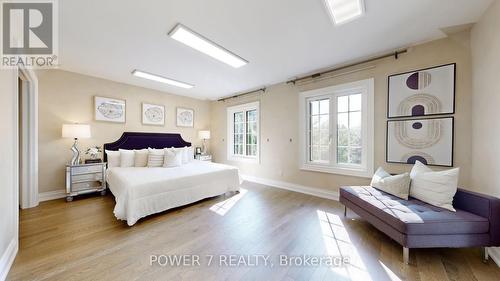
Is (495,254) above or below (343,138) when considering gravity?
below

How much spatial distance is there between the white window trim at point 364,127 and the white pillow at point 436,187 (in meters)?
0.82

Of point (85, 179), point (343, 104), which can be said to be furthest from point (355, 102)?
point (85, 179)

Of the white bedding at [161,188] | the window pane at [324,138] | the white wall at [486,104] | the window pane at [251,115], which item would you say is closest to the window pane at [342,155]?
the window pane at [324,138]

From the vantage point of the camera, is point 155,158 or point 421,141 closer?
point 421,141

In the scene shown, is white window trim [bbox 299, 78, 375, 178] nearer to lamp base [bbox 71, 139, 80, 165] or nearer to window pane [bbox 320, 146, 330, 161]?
window pane [bbox 320, 146, 330, 161]

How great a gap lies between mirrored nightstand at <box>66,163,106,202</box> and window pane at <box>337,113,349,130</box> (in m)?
4.74

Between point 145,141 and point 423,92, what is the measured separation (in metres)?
5.52

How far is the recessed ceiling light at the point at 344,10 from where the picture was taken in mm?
1738

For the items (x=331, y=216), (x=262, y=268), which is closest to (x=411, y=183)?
(x=331, y=216)

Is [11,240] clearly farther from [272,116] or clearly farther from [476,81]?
[476,81]

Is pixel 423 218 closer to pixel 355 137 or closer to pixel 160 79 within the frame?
pixel 355 137

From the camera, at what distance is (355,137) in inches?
125

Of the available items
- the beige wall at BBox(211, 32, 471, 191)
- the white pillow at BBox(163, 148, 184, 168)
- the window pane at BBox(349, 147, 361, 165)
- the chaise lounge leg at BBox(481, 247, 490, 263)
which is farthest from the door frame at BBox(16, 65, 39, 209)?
the chaise lounge leg at BBox(481, 247, 490, 263)

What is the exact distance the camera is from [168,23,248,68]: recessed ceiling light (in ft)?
7.11
